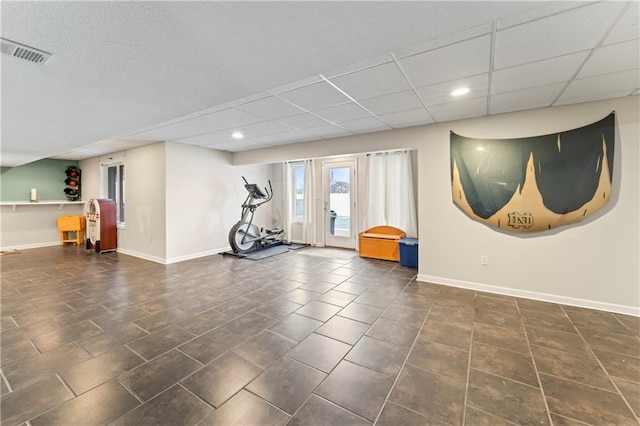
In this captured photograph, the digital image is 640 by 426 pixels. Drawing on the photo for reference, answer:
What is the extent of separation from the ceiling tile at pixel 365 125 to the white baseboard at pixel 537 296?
2403 millimetres

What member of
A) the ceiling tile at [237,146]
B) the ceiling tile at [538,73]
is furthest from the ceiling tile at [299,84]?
the ceiling tile at [237,146]

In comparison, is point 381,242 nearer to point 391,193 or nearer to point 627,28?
point 391,193

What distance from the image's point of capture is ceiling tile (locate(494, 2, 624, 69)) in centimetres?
159

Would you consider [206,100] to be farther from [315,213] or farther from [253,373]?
[315,213]

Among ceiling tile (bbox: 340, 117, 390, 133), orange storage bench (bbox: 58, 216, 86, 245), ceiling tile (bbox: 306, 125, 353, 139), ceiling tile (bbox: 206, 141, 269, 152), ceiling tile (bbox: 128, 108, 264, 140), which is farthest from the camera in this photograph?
orange storage bench (bbox: 58, 216, 86, 245)

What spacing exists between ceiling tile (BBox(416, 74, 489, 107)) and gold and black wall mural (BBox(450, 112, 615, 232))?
976 millimetres

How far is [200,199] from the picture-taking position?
5785 mm

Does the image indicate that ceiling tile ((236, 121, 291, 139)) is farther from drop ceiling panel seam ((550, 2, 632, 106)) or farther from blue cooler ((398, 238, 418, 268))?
drop ceiling panel seam ((550, 2, 632, 106))

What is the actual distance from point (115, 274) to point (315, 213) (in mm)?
4439

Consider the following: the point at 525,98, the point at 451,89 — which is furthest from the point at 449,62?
the point at 525,98

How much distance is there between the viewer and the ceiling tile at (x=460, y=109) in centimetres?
307

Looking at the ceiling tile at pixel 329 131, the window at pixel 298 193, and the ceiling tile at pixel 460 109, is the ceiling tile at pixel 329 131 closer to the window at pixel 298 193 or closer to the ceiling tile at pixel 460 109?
the ceiling tile at pixel 460 109

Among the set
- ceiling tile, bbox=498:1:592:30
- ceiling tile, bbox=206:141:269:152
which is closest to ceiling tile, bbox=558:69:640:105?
ceiling tile, bbox=498:1:592:30

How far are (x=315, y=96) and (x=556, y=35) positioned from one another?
6.49 ft
